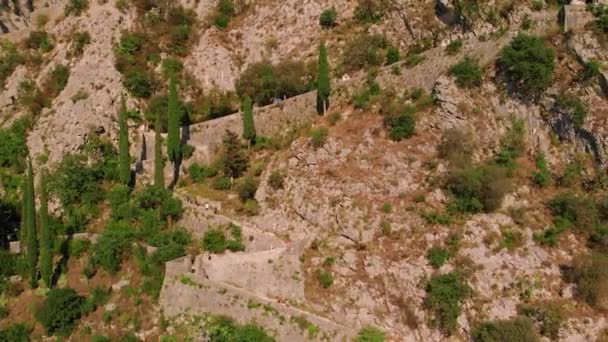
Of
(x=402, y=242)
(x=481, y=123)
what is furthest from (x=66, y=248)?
(x=481, y=123)

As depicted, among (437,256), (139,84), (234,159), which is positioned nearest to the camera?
(437,256)

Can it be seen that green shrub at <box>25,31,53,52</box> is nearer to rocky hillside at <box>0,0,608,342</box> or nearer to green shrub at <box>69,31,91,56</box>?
rocky hillside at <box>0,0,608,342</box>

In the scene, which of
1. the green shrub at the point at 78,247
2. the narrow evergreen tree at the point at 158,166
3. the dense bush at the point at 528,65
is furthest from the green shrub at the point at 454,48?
the green shrub at the point at 78,247

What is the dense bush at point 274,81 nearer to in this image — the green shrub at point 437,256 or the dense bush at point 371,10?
the dense bush at point 371,10

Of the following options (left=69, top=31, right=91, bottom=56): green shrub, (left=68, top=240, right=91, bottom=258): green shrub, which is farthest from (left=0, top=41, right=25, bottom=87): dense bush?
(left=68, top=240, right=91, bottom=258): green shrub

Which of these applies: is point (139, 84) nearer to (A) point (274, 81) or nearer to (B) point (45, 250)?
(A) point (274, 81)

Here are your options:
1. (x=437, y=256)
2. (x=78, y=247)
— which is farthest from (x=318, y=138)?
(x=78, y=247)
